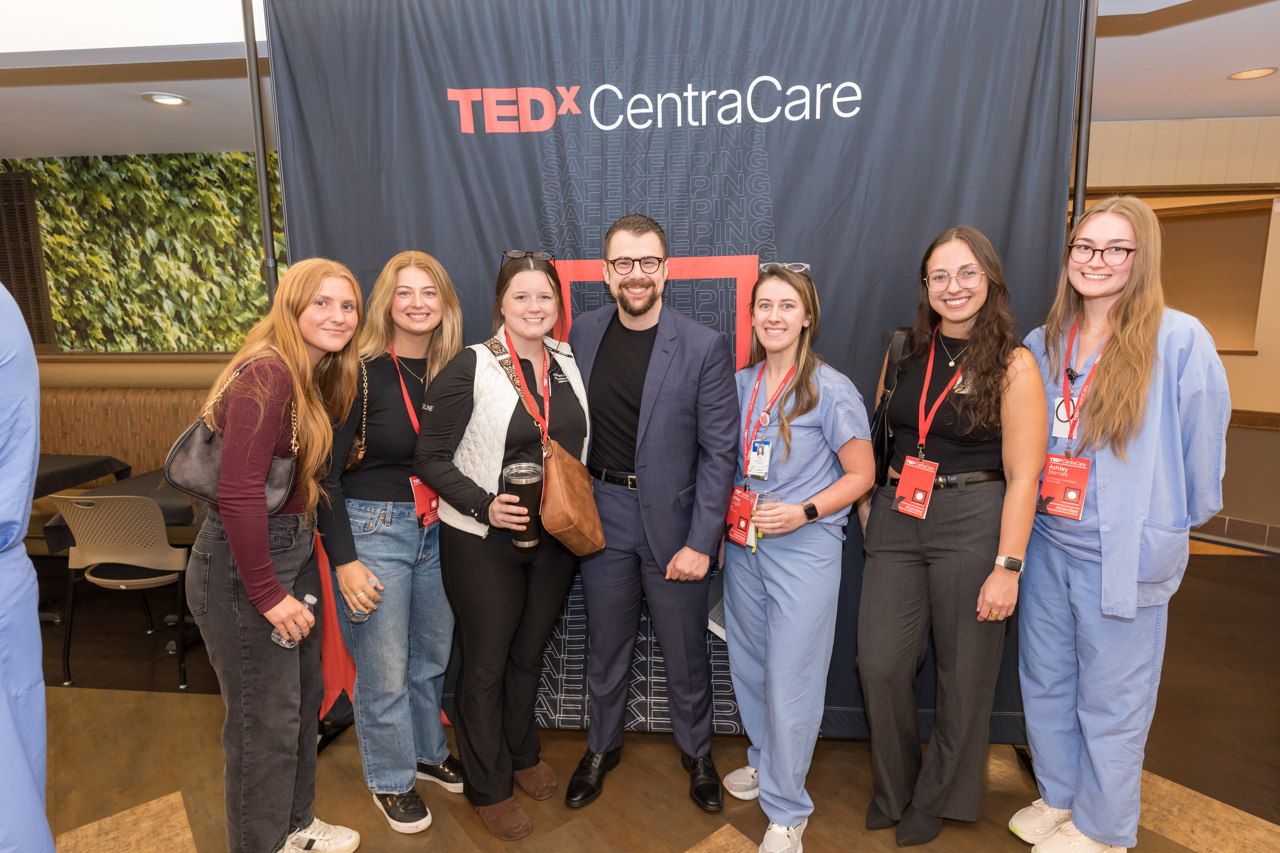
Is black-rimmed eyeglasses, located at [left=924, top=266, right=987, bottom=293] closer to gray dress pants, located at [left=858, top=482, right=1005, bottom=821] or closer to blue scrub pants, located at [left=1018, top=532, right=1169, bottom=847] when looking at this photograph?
gray dress pants, located at [left=858, top=482, right=1005, bottom=821]

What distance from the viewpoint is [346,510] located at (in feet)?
6.50

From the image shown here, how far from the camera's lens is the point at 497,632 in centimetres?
199

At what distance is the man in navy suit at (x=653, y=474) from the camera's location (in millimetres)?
2010

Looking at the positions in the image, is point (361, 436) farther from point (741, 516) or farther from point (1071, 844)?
point (1071, 844)

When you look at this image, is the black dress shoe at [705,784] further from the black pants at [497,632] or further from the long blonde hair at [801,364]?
the long blonde hair at [801,364]

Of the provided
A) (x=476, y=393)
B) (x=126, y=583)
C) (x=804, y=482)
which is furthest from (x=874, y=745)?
(x=126, y=583)

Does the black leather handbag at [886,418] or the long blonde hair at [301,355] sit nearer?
the long blonde hair at [301,355]

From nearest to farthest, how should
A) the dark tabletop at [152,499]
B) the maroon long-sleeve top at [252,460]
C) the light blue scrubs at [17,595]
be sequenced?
the light blue scrubs at [17,595] < the maroon long-sleeve top at [252,460] < the dark tabletop at [152,499]

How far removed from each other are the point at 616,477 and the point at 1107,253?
58.9 inches

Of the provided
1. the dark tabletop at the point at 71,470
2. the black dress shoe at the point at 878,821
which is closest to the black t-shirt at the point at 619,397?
the black dress shoe at the point at 878,821

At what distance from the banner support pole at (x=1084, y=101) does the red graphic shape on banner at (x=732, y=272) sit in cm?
106

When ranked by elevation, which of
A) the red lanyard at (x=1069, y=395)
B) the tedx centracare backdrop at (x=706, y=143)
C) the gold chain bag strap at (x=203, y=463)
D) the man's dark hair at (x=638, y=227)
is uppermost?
the tedx centracare backdrop at (x=706, y=143)

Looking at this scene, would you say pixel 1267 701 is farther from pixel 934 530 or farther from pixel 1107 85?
pixel 1107 85

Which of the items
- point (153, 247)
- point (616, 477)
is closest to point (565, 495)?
point (616, 477)
